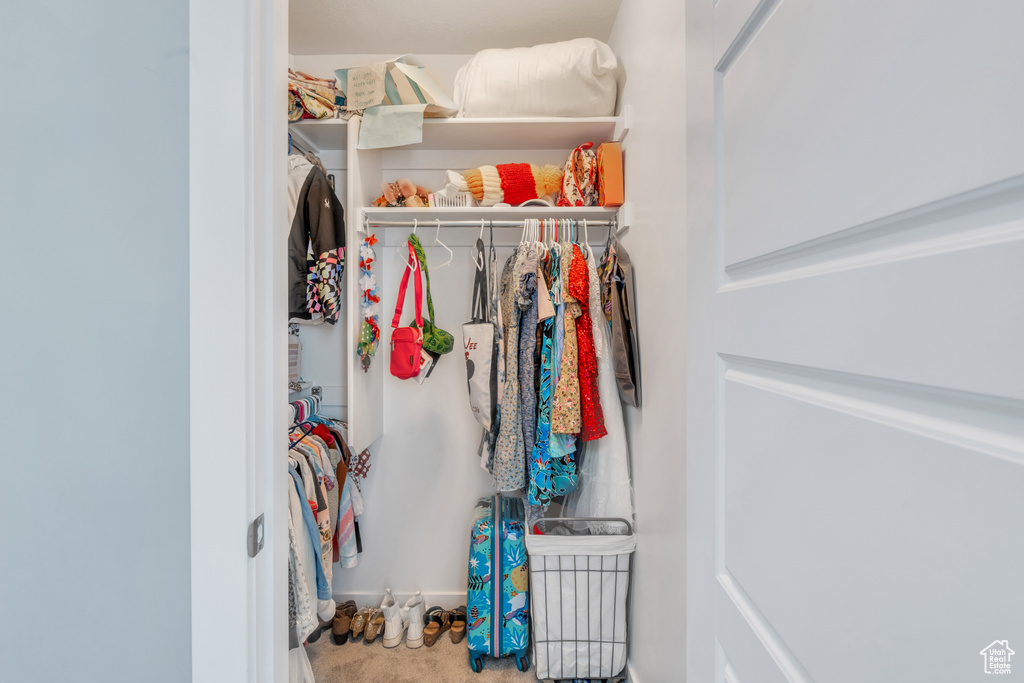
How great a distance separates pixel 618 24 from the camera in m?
1.90

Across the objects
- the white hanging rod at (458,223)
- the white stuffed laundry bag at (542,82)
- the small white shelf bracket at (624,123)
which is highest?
the white stuffed laundry bag at (542,82)

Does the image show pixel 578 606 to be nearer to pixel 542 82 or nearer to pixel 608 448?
pixel 608 448

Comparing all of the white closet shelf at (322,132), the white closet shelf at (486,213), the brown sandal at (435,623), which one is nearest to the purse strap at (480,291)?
the white closet shelf at (486,213)

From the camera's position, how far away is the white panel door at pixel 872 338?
281mm

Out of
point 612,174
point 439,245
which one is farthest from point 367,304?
point 612,174

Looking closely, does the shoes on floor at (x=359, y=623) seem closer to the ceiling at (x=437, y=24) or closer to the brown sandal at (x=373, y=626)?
the brown sandal at (x=373, y=626)

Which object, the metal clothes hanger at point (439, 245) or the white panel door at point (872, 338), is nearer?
the white panel door at point (872, 338)

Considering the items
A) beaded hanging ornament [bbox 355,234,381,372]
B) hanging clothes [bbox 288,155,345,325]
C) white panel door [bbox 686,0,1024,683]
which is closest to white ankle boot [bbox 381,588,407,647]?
beaded hanging ornament [bbox 355,234,381,372]

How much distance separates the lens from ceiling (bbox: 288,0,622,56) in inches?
73.0

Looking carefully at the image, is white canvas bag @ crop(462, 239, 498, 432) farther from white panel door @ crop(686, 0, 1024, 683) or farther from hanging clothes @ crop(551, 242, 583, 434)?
white panel door @ crop(686, 0, 1024, 683)

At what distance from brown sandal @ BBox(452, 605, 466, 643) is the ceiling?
8.22 feet

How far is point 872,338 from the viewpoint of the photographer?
1.22 ft

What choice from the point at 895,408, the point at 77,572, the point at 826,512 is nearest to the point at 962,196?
the point at 895,408

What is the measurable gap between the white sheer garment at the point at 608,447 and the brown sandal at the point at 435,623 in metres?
0.89
